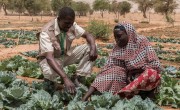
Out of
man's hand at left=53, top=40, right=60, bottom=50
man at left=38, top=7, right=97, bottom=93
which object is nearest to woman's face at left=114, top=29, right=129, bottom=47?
man at left=38, top=7, right=97, bottom=93

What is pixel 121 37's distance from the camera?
5.07 meters

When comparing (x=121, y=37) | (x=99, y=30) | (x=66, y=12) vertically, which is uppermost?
(x=66, y=12)

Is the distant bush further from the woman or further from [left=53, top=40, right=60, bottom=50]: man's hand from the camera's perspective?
the woman

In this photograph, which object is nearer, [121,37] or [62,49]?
[121,37]

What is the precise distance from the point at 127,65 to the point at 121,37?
1.39ft

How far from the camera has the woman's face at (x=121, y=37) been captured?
16.5 ft

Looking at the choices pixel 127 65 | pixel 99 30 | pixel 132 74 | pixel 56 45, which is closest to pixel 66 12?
pixel 56 45

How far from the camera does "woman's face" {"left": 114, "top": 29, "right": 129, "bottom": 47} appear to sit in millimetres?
5035

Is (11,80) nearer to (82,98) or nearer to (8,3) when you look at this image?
(82,98)

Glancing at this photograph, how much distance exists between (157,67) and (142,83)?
367mm

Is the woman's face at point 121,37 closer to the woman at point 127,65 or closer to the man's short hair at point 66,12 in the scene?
the woman at point 127,65

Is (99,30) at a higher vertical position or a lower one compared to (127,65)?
lower

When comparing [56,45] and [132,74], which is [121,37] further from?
[56,45]

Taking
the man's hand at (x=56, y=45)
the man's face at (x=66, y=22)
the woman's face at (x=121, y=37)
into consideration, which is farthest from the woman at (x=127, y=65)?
the man's hand at (x=56, y=45)
